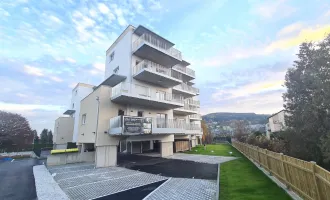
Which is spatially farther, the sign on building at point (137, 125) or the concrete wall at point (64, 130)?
the concrete wall at point (64, 130)

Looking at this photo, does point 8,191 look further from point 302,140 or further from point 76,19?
point 302,140

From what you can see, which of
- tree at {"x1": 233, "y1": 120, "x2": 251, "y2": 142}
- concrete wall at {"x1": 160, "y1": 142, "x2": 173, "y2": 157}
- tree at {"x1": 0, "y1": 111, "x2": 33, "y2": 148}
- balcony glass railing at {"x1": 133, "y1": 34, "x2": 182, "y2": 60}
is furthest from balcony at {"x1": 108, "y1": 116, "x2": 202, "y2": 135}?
tree at {"x1": 0, "y1": 111, "x2": 33, "y2": 148}

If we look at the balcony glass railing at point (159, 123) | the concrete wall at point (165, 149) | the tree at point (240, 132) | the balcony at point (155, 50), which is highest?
the balcony at point (155, 50)

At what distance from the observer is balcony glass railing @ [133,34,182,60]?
18.6m

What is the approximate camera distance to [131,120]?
46.8ft

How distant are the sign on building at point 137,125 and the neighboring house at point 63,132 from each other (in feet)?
81.4

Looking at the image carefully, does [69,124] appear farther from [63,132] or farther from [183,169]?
[183,169]

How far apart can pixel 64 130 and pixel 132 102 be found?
23.5m

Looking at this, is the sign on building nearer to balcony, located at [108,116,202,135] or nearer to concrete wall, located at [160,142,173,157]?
balcony, located at [108,116,202,135]

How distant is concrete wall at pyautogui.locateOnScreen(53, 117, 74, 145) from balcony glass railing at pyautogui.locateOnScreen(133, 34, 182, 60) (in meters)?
23.8

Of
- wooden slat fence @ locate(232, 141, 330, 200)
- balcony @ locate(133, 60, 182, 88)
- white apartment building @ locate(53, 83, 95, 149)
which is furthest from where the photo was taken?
white apartment building @ locate(53, 83, 95, 149)

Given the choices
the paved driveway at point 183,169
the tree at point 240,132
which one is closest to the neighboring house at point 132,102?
the paved driveway at point 183,169

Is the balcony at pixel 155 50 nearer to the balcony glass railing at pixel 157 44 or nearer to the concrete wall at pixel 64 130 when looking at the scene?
the balcony glass railing at pixel 157 44

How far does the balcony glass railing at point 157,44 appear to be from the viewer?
1863cm
